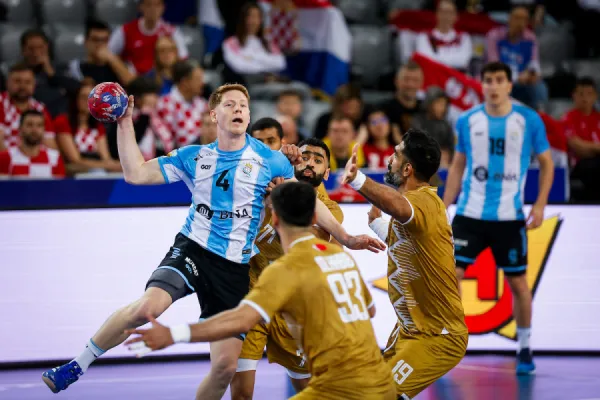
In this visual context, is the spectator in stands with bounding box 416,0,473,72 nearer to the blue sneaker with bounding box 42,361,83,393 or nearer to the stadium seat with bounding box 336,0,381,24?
the stadium seat with bounding box 336,0,381,24

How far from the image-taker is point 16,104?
34.5 feet

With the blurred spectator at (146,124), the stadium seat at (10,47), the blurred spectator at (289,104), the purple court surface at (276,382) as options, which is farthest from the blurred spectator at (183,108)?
the purple court surface at (276,382)

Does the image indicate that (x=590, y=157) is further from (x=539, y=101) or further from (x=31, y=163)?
(x=31, y=163)

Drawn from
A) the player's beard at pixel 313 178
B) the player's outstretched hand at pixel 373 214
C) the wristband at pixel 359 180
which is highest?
the wristband at pixel 359 180

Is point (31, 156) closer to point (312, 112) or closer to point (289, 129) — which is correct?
point (289, 129)

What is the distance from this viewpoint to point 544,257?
9406mm

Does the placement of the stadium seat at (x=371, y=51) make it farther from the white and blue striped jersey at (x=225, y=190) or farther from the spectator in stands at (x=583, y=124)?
the white and blue striped jersey at (x=225, y=190)

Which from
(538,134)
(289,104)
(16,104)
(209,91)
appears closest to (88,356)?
(538,134)

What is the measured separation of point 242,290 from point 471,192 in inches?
121

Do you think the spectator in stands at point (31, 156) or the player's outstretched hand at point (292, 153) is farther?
the spectator in stands at point (31, 156)

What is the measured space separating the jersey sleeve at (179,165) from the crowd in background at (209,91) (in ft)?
12.3

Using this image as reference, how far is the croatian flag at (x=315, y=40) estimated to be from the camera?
1310 centimetres

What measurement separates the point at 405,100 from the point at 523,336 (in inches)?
162

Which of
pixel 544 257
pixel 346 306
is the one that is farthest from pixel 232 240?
pixel 544 257
